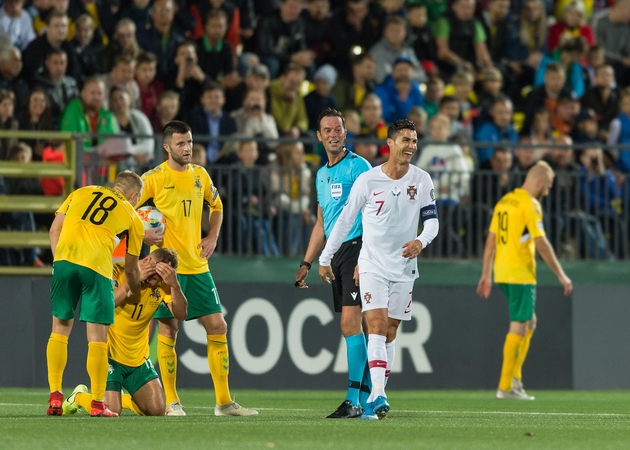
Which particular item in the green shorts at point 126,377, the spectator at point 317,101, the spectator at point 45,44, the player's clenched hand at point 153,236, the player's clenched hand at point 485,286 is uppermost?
the spectator at point 45,44

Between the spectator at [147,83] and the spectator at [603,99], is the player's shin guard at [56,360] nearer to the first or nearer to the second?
the spectator at [147,83]

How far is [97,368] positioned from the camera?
29.5ft

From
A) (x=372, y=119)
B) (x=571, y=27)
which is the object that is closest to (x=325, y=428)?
(x=372, y=119)

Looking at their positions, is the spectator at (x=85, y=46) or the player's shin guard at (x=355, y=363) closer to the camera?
the player's shin guard at (x=355, y=363)

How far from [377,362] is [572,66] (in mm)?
10712

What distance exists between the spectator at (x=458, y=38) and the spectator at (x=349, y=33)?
3.74 feet

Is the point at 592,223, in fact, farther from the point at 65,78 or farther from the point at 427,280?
the point at 65,78

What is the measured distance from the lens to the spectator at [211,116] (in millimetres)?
15023

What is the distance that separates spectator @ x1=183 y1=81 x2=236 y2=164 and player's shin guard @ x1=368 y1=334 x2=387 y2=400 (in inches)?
249

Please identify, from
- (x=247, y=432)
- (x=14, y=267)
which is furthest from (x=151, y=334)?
(x=247, y=432)

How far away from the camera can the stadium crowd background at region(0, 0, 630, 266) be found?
1422 centimetres

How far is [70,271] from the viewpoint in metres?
9.17

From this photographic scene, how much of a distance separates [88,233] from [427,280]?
6.48m

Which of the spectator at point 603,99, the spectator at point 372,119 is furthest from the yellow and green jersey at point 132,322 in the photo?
the spectator at point 603,99
